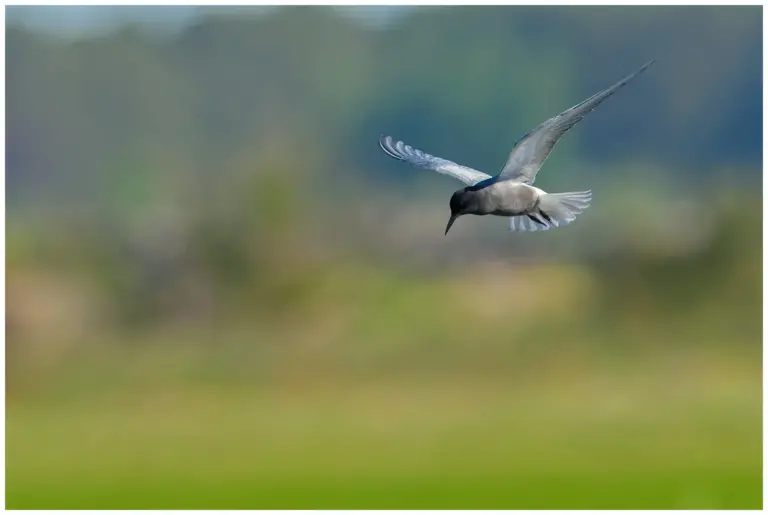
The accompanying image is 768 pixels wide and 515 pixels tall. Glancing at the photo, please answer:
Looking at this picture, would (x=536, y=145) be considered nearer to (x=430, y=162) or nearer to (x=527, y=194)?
(x=527, y=194)

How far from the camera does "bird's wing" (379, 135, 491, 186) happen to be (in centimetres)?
254

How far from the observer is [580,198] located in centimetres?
240

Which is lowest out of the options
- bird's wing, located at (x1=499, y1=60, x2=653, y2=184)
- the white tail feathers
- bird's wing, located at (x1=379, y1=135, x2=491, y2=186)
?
the white tail feathers

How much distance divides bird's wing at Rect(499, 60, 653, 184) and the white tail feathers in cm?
6

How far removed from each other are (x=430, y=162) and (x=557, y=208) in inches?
14.3

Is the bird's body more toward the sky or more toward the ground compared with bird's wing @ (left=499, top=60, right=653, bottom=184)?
more toward the ground

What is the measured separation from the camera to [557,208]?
7.82 feet

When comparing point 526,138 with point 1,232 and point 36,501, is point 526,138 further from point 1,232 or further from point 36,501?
point 36,501

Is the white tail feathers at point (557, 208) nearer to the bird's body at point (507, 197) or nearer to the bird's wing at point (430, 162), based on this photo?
the bird's body at point (507, 197)

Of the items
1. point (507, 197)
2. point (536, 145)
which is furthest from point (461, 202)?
point (536, 145)

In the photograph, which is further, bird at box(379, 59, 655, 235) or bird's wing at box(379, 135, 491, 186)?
bird's wing at box(379, 135, 491, 186)

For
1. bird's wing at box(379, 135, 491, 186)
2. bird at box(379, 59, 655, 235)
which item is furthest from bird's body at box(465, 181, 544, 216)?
bird's wing at box(379, 135, 491, 186)

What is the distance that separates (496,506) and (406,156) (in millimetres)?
2233

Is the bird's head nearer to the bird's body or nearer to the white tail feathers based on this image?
the bird's body
